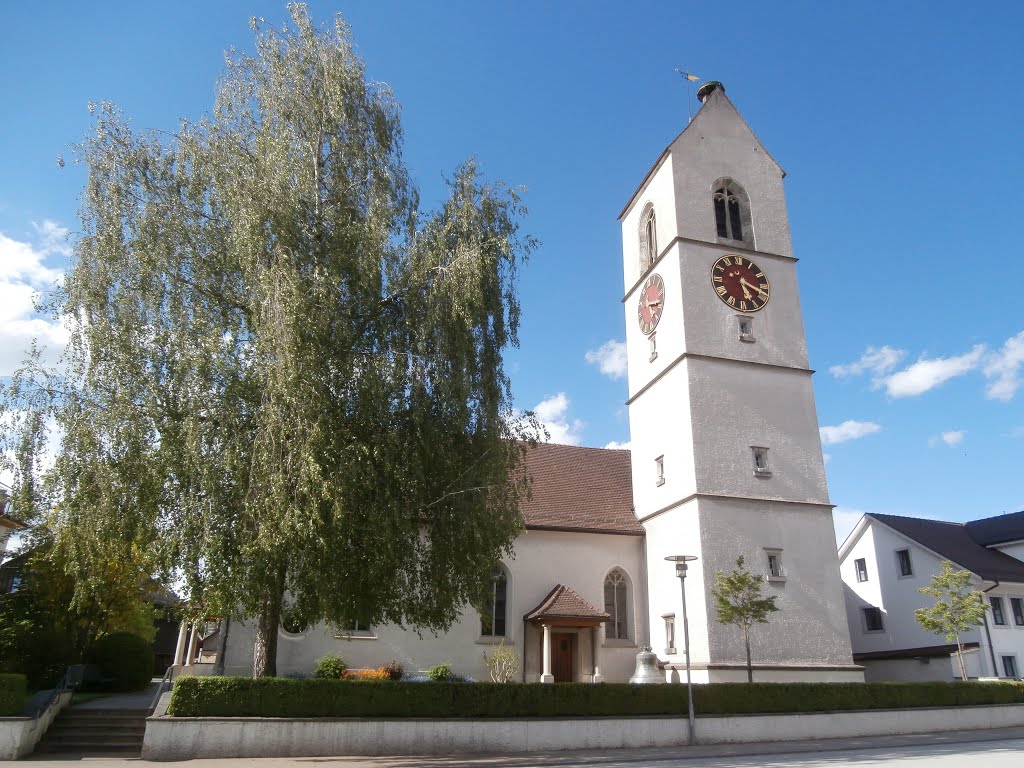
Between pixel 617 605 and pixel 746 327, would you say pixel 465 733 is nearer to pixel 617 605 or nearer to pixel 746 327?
pixel 617 605

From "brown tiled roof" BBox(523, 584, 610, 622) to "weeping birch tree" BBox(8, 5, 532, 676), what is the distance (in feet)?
23.0

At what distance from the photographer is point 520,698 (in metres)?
16.3

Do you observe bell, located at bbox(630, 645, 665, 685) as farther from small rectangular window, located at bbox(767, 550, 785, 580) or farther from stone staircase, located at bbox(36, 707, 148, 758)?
stone staircase, located at bbox(36, 707, 148, 758)

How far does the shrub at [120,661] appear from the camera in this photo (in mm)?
27141

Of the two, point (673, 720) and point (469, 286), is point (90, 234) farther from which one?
point (673, 720)

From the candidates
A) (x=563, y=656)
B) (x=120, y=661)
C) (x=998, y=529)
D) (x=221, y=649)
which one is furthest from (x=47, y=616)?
(x=998, y=529)

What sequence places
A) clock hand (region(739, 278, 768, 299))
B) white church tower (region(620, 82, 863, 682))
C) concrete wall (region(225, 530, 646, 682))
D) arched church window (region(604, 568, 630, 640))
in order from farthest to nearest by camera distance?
clock hand (region(739, 278, 768, 299))
arched church window (region(604, 568, 630, 640))
concrete wall (region(225, 530, 646, 682))
white church tower (region(620, 82, 863, 682))

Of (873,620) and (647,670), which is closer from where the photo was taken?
(647,670)

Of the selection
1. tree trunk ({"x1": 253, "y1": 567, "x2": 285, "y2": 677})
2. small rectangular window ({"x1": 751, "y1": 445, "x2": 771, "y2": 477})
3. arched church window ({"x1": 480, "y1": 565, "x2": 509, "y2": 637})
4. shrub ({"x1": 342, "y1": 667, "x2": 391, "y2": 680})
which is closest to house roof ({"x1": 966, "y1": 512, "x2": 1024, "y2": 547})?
small rectangular window ({"x1": 751, "y1": 445, "x2": 771, "y2": 477})

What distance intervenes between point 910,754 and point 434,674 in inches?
484

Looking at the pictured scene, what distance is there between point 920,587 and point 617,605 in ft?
45.3

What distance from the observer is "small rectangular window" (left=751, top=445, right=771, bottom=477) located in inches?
887

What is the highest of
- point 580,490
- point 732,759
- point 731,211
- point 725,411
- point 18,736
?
point 731,211

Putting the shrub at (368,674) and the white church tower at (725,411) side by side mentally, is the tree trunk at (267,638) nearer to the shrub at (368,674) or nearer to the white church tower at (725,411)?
the shrub at (368,674)
